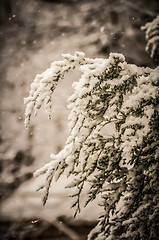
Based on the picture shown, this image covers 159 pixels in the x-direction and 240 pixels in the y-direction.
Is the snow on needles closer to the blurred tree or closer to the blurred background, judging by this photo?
the blurred tree

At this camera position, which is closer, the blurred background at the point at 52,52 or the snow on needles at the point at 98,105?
the snow on needles at the point at 98,105

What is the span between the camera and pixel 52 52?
6.36 m

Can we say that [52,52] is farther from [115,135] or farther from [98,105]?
[115,135]

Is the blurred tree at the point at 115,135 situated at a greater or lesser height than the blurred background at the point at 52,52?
lesser

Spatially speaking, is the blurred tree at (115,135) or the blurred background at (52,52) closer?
the blurred tree at (115,135)

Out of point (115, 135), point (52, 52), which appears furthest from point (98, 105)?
point (52, 52)

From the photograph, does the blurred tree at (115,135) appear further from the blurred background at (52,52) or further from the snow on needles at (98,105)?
the blurred background at (52,52)

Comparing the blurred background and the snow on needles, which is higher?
the blurred background

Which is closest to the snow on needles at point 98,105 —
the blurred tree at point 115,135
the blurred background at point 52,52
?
the blurred tree at point 115,135

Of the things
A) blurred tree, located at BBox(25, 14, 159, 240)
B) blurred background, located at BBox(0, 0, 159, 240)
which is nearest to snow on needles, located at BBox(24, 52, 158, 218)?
blurred tree, located at BBox(25, 14, 159, 240)

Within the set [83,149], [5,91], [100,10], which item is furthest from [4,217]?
[100,10]

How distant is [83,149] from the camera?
2.12 m

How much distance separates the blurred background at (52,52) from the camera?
234 inches

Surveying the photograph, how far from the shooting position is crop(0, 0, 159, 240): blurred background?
234 inches
